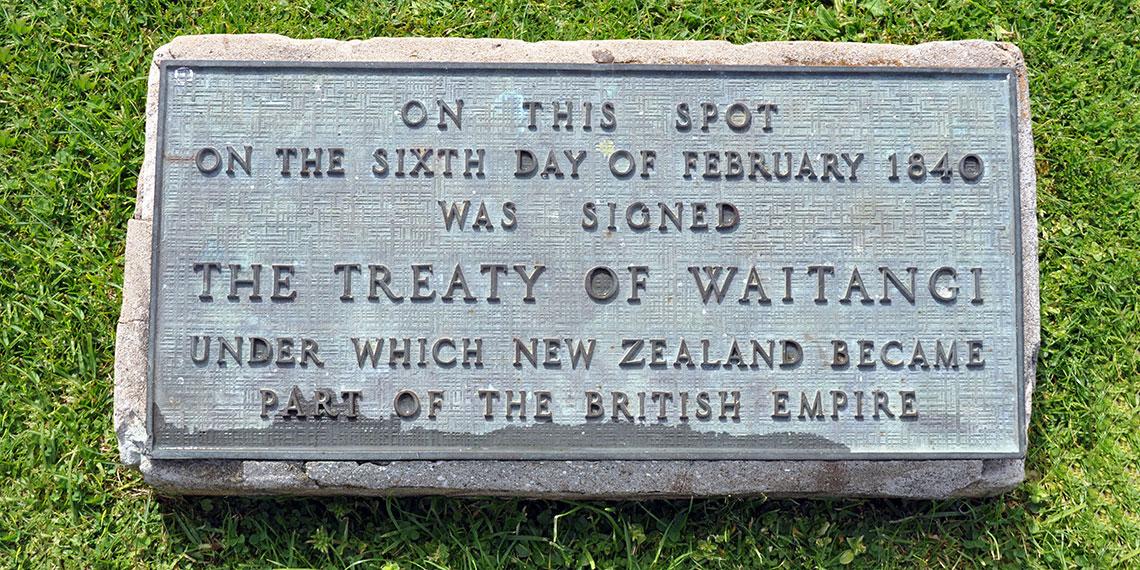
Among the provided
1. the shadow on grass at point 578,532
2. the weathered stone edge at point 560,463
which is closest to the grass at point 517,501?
the shadow on grass at point 578,532

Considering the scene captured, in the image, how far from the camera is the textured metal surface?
318 centimetres

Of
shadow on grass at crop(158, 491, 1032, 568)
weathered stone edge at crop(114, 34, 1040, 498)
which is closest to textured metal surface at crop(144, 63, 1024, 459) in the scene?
weathered stone edge at crop(114, 34, 1040, 498)

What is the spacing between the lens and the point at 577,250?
3246 millimetres

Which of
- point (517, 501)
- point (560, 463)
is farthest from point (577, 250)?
point (517, 501)

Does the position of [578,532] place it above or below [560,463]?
below

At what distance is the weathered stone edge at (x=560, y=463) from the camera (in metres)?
3.21

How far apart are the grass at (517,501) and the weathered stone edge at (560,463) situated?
8.2 inches

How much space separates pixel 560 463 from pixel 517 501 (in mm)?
337

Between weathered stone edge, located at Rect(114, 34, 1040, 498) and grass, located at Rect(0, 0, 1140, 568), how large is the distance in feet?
0.68

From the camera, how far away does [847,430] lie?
318 centimetres

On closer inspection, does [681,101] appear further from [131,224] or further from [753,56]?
[131,224]

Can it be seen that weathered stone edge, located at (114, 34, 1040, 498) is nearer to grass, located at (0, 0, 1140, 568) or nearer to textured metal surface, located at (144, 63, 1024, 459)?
textured metal surface, located at (144, 63, 1024, 459)

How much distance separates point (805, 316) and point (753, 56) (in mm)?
943

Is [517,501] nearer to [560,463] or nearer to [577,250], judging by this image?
[560,463]
